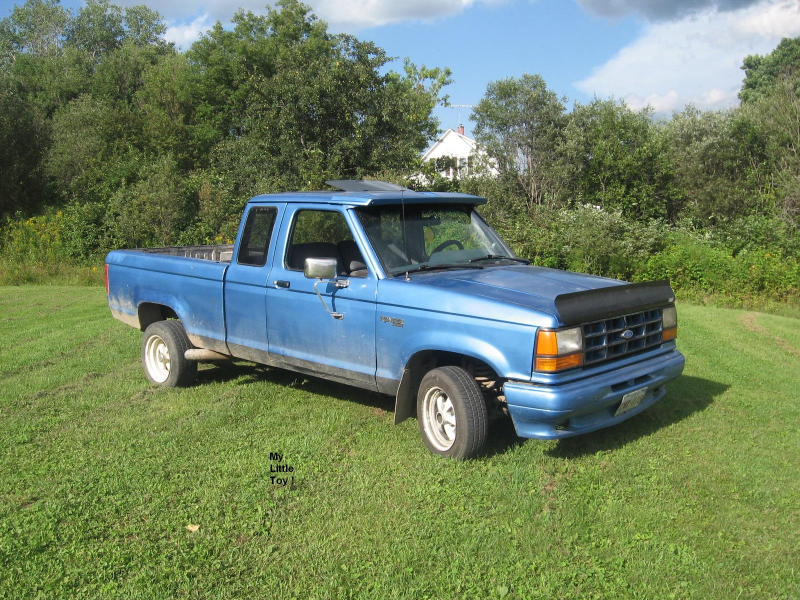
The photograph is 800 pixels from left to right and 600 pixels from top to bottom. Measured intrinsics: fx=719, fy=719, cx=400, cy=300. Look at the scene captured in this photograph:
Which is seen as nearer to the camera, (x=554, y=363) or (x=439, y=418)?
(x=554, y=363)

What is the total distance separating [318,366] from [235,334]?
1.09 metres

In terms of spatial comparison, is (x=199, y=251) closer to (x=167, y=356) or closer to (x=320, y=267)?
(x=167, y=356)

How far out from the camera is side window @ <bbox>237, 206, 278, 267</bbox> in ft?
21.6

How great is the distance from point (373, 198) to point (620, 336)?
87.5 inches

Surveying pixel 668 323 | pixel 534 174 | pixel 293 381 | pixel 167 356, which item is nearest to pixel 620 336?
pixel 668 323

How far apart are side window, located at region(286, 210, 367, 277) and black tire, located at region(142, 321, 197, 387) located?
1.67 m

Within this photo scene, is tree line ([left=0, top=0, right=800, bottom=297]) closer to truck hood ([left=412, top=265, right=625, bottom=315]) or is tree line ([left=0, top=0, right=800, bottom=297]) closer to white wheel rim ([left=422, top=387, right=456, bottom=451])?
truck hood ([left=412, top=265, right=625, bottom=315])

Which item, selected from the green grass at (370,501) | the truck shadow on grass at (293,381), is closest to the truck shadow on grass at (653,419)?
the green grass at (370,501)

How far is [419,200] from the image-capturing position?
20.0 feet

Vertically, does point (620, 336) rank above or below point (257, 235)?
below

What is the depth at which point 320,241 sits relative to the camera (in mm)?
6434

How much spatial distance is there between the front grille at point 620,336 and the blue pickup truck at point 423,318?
12 mm

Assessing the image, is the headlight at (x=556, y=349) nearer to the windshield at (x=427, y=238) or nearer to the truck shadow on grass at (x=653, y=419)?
the truck shadow on grass at (x=653, y=419)

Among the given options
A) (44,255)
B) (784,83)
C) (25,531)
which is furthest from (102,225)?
(784,83)
